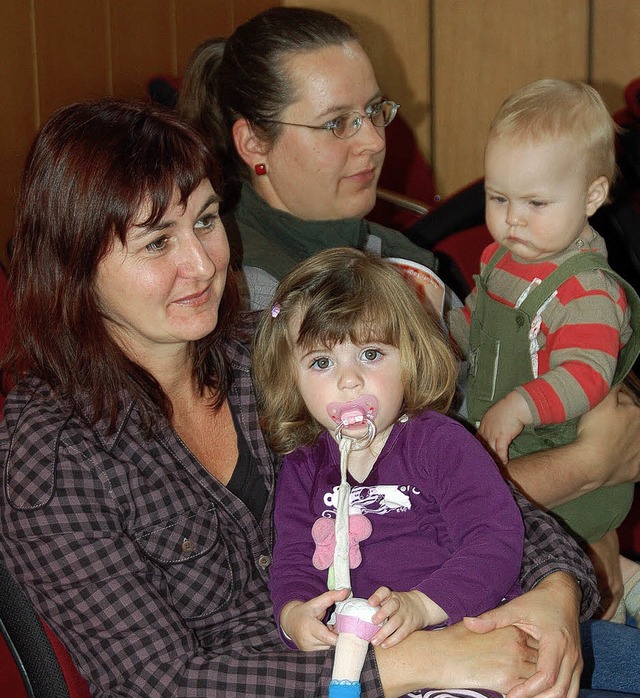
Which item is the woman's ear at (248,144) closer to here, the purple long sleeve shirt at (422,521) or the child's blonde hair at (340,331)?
the child's blonde hair at (340,331)

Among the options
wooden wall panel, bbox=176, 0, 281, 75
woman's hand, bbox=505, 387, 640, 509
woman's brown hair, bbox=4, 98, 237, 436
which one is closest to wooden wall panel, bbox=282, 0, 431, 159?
wooden wall panel, bbox=176, 0, 281, 75

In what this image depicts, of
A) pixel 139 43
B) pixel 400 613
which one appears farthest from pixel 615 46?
pixel 400 613

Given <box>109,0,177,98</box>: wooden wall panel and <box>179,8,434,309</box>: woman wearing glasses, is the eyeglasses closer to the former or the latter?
<box>179,8,434,309</box>: woman wearing glasses

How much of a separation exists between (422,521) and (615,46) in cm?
295

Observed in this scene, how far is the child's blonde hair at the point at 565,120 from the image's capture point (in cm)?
179

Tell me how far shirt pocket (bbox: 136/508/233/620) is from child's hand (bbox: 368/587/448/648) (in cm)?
29

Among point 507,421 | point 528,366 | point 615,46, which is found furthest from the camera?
point 615,46

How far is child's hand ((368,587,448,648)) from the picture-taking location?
1242mm

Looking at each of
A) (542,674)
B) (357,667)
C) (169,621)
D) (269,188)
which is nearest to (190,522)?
(169,621)

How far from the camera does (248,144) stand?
2082 millimetres

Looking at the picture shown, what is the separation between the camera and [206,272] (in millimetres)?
1477

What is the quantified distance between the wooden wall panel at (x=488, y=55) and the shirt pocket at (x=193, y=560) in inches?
113

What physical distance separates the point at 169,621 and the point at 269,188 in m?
1.04

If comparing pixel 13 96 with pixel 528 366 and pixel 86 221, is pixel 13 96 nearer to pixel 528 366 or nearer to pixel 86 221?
pixel 86 221
